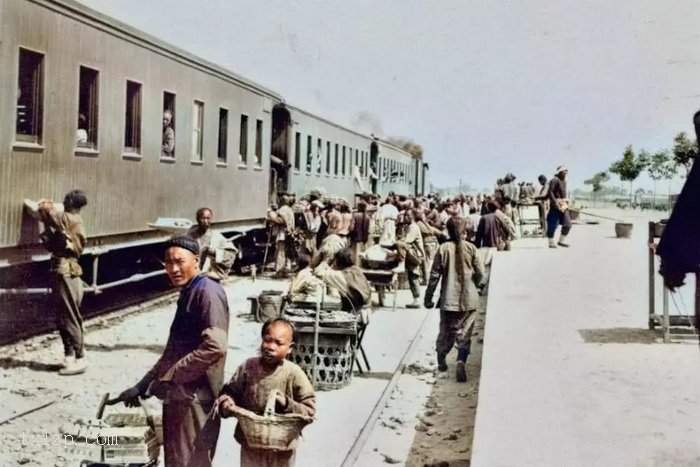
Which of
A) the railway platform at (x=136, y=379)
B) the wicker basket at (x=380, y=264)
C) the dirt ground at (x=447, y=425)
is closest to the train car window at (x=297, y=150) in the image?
the wicker basket at (x=380, y=264)

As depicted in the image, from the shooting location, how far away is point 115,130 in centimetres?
948

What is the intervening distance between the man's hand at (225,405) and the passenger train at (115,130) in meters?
4.35

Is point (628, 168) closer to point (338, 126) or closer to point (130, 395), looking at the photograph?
point (338, 126)

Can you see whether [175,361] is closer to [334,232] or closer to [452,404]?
[452,404]

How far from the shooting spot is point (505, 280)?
11797mm

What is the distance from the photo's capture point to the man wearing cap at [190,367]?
3.90 m

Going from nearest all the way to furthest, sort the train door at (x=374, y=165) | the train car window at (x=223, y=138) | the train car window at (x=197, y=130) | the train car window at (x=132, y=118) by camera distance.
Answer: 1. the train car window at (x=132, y=118)
2. the train car window at (x=197, y=130)
3. the train car window at (x=223, y=138)
4. the train door at (x=374, y=165)

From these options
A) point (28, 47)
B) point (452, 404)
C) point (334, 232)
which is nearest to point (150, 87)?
point (28, 47)

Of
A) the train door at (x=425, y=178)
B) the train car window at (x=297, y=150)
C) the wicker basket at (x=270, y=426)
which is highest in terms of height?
the train door at (x=425, y=178)

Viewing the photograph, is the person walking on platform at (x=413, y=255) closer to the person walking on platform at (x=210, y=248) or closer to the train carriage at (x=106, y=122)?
the train carriage at (x=106, y=122)

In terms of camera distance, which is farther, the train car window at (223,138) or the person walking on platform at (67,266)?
the train car window at (223,138)

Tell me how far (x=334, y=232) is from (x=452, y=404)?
5274 mm

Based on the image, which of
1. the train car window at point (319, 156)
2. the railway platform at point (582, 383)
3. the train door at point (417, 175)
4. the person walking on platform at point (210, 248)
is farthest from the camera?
the train door at point (417, 175)

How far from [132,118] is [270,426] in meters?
6.90
